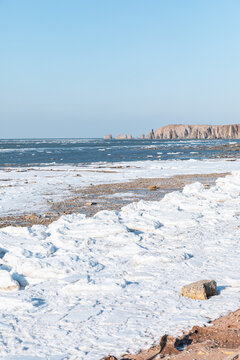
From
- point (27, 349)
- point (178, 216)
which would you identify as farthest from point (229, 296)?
point (178, 216)

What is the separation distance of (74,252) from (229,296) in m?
2.90

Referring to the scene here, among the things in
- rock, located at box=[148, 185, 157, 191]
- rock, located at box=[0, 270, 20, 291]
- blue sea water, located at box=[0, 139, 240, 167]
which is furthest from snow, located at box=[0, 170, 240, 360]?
blue sea water, located at box=[0, 139, 240, 167]

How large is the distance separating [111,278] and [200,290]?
138cm

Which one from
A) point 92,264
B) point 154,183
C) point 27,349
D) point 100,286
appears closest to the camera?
point 27,349

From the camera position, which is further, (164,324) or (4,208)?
(4,208)

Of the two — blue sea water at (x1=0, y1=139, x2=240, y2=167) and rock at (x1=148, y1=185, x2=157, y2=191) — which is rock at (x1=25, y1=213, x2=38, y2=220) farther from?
blue sea water at (x1=0, y1=139, x2=240, y2=167)

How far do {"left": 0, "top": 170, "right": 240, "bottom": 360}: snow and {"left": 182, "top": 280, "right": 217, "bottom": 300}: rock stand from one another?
105 mm

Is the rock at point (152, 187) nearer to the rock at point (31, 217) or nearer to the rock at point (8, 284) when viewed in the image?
the rock at point (31, 217)

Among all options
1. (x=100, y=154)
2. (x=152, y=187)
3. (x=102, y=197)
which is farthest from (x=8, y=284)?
(x=100, y=154)

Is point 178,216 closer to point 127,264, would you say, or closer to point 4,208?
point 127,264

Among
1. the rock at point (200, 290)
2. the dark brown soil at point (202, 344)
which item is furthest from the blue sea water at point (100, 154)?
the dark brown soil at point (202, 344)

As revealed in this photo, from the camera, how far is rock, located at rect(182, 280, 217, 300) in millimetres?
4910

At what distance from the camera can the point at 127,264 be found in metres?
6.39

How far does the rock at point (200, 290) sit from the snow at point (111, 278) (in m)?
0.11
